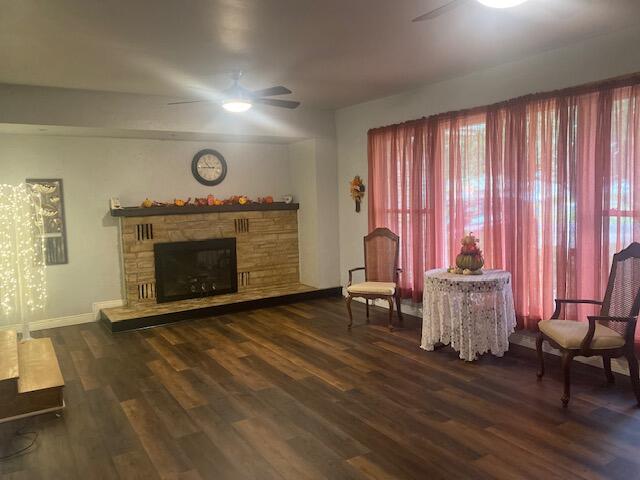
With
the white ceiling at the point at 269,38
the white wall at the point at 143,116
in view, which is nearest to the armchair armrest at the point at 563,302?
the white ceiling at the point at 269,38

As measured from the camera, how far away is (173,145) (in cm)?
664

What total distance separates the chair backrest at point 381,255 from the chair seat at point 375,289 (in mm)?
262

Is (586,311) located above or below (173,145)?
below

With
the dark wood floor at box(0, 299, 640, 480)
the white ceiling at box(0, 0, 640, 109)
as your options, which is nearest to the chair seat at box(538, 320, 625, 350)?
the dark wood floor at box(0, 299, 640, 480)

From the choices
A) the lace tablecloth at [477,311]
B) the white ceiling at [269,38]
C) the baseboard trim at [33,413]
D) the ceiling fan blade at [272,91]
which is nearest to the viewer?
the white ceiling at [269,38]

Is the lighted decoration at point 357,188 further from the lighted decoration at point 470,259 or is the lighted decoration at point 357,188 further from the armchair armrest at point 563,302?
the armchair armrest at point 563,302

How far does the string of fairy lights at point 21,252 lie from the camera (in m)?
5.18

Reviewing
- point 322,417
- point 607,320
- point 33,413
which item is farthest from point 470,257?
point 33,413

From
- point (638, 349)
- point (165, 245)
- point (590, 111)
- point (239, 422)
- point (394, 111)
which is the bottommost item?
point (239, 422)

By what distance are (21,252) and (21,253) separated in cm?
1

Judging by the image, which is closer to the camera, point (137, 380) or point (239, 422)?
point (239, 422)

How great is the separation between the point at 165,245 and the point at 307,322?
2180 millimetres

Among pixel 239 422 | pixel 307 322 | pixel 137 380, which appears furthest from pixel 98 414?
pixel 307 322

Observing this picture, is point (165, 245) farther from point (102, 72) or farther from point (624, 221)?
point (624, 221)
